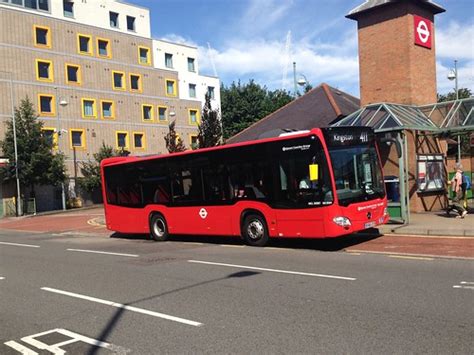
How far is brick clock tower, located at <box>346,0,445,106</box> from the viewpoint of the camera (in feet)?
63.9

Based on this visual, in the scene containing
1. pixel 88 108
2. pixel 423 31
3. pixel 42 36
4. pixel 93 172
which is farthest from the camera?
pixel 88 108

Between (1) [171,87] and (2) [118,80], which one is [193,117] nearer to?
(1) [171,87]

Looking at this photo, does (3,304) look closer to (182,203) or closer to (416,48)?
(182,203)

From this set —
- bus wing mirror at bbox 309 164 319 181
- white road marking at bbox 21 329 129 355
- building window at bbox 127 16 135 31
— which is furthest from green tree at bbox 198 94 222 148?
building window at bbox 127 16 135 31

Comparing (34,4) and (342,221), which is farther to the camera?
(34,4)

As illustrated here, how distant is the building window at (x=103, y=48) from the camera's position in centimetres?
4899

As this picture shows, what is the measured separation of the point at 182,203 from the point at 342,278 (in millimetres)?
8051

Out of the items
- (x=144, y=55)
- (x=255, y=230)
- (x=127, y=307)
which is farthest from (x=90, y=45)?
(x=127, y=307)

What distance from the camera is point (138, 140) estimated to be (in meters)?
52.2

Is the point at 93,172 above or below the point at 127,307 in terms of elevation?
above

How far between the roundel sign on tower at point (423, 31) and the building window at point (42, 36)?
35059 millimetres

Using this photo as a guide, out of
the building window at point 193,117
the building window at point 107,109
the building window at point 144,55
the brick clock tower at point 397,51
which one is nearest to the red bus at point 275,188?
the brick clock tower at point 397,51

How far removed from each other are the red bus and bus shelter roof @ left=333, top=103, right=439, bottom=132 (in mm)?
3631

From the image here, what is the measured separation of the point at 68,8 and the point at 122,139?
13.6m
